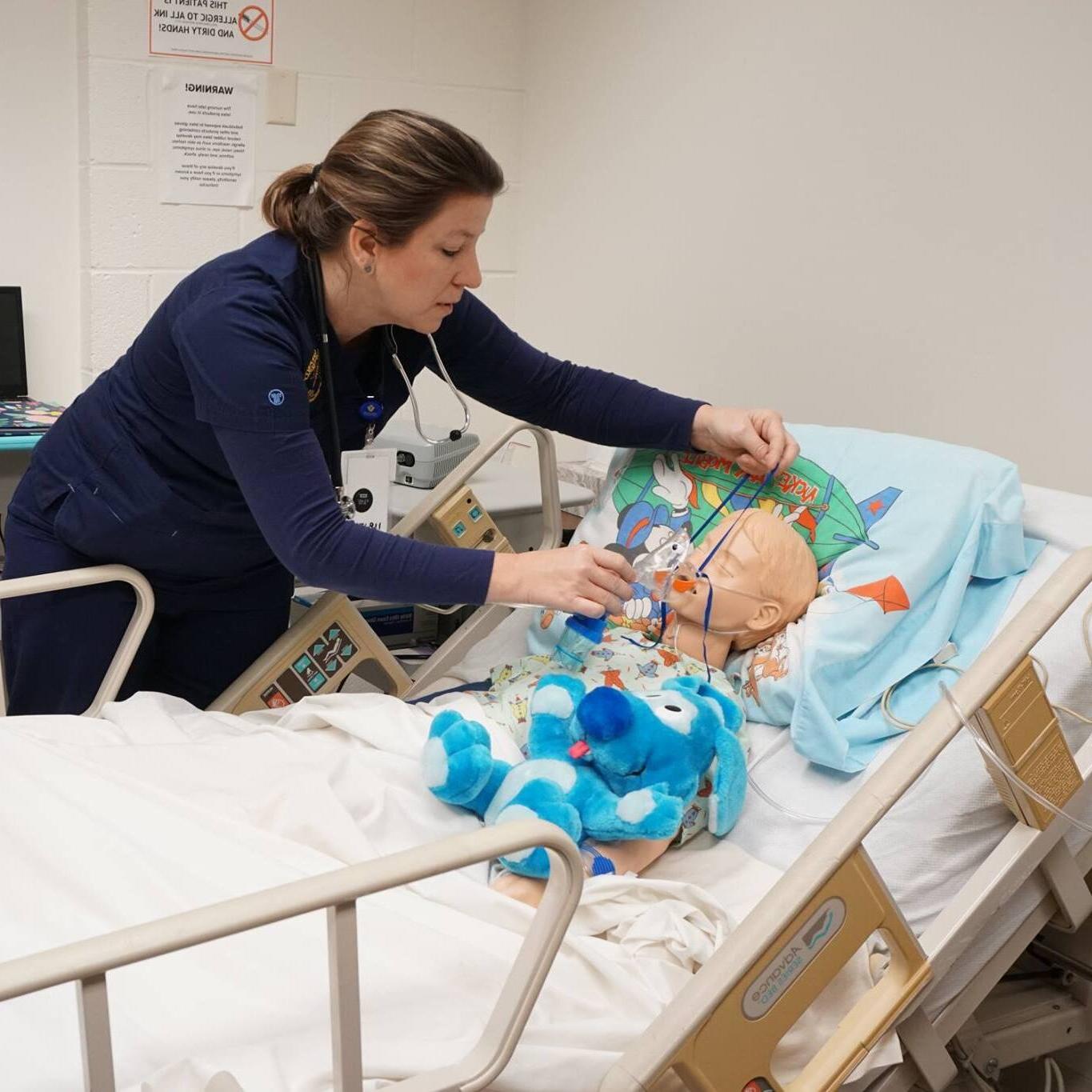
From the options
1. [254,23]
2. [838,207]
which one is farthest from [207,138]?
[838,207]

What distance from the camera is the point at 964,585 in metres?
1.97

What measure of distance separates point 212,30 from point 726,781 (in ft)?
8.58

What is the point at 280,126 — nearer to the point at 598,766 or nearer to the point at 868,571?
the point at 868,571

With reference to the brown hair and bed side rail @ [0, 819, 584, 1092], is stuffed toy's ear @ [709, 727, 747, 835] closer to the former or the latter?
bed side rail @ [0, 819, 584, 1092]

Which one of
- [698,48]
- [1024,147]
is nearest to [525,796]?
[1024,147]

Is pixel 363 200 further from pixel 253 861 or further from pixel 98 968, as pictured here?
pixel 98 968

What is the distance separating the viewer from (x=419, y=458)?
297 centimetres

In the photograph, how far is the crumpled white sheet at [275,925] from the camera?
126cm

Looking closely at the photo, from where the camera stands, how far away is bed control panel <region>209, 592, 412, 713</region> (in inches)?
86.4

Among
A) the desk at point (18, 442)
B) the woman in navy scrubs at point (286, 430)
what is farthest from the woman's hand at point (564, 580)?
the desk at point (18, 442)

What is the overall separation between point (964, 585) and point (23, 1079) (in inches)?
57.3

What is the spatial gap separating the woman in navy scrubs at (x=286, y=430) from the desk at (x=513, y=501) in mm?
565

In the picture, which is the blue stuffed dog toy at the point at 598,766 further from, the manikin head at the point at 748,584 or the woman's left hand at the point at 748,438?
the woman's left hand at the point at 748,438

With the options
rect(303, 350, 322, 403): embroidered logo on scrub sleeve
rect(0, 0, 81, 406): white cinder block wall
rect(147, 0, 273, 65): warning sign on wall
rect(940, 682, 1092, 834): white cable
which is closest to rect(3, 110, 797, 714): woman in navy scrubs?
rect(303, 350, 322, 403): embroidered logo on scrub sleeve
